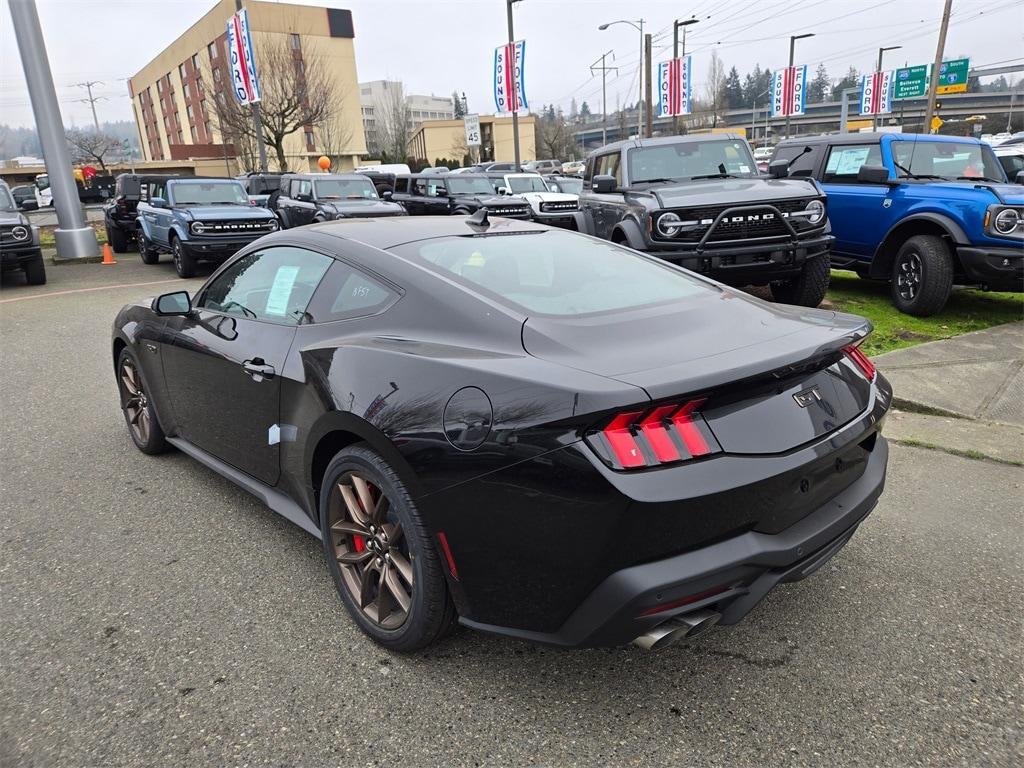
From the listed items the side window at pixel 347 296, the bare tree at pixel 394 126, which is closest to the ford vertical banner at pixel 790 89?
the bare tree at pixel 394 126

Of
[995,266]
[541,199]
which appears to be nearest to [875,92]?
[541,199]

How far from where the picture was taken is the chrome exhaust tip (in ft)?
6.61

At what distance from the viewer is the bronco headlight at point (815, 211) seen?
283 inches

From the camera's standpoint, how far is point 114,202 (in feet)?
56.1

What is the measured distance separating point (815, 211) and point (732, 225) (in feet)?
3.09

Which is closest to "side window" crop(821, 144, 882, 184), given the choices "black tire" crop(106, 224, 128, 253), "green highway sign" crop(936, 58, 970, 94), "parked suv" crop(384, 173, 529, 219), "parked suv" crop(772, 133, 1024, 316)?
"parked suv" crop(772, 133, 1024, 316)

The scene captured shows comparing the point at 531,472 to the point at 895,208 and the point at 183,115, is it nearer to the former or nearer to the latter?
the point at 895,208

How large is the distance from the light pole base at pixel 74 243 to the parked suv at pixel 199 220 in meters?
1.89

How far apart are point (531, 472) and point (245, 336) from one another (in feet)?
6.08

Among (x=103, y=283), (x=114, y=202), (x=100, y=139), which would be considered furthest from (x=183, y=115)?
(x=103, y=283)

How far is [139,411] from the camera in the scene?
4.60 m

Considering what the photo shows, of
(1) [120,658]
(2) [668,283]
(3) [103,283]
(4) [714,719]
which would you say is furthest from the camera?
(3) [103,283]

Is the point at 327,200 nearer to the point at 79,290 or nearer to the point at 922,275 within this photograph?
the point at 79,290

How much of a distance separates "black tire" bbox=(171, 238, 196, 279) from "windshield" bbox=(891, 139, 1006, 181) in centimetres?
1092
